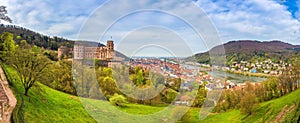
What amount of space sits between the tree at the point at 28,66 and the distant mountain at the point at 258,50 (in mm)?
31403

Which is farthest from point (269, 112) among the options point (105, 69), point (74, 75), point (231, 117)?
point (74, 75)

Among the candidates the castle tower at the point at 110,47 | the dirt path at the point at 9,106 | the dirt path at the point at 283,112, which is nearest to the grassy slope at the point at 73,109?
the dirt path at the point at 283,112

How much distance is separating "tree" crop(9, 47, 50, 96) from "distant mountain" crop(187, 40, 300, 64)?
3140cm

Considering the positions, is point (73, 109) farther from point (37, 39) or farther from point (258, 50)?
point (258, 50)

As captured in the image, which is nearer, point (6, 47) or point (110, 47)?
point (110, 47)

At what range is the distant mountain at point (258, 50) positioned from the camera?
43.8 meters

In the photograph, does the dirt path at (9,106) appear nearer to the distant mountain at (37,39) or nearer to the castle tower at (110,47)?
the castle tower at (110,47)

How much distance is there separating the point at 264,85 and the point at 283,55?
2108 centimetres

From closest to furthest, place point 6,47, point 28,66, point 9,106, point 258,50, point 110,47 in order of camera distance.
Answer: point 9,106 < point 110,47 < point 28,66 < point 6,47 < point 258,50

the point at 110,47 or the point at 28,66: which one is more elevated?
the point at 110,47

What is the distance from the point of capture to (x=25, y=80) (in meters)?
16.3

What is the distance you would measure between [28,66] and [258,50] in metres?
50.3

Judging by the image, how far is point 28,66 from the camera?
666 inches

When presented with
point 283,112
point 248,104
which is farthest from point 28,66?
point 248,104
